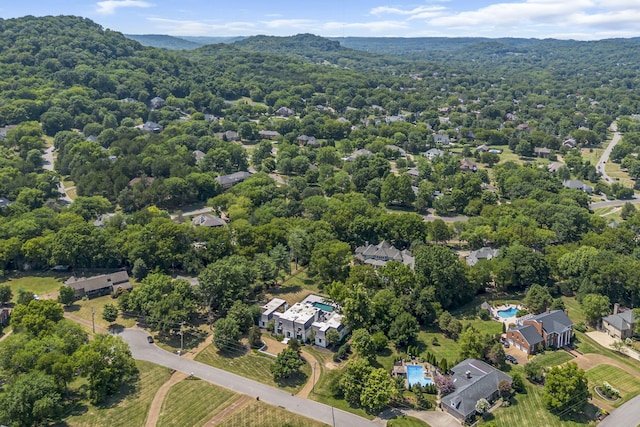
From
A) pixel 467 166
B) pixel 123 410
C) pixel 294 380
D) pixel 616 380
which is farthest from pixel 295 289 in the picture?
pixel 467 166

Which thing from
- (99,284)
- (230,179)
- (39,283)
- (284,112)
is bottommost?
(39,283)

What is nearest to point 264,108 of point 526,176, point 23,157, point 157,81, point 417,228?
point 157,81

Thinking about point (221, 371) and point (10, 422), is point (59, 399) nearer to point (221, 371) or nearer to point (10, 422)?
point (10, 422)

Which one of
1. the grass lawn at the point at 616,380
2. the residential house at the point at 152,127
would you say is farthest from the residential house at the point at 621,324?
the residential house at the point at 152,127

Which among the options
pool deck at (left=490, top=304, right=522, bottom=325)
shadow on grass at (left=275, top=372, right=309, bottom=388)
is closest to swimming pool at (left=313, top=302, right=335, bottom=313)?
shadow on grass at (left=275, top=372, right=309, bottom=388)

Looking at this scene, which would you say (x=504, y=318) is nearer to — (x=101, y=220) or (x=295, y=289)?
(x=295, y=289)

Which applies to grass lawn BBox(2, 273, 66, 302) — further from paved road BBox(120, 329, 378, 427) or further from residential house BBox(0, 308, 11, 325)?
paved road BBox(120, 329, 378, 427)
